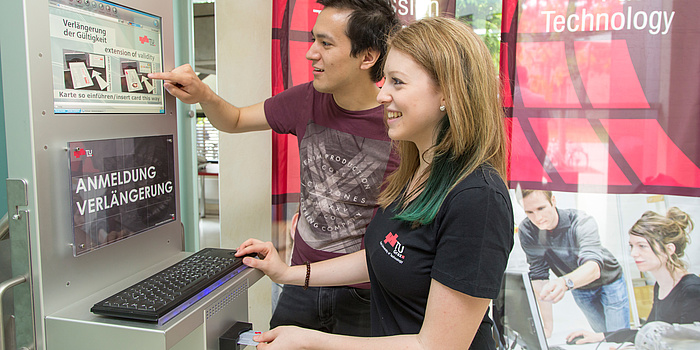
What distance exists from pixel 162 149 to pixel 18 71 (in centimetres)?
41

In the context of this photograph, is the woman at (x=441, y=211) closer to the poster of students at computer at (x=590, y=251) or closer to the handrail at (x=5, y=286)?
the handrail at (x=5, y=286)

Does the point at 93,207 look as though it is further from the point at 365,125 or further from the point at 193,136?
the point at 193,136

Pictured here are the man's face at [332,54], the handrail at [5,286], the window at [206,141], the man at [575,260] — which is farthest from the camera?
the window at [206,141]

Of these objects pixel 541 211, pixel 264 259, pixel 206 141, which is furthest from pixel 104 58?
pixel 206 141

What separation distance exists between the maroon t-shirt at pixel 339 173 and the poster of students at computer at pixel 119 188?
538 millimetres

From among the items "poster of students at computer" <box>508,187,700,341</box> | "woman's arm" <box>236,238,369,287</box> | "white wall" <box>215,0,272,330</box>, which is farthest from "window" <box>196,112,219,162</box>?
"woman's arm" <box>236,238,369,287</box>

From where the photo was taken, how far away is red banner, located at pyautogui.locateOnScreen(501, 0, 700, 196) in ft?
7.22

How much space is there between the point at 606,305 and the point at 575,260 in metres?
0.26

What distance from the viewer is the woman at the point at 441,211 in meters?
0.92

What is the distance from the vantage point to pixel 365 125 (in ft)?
5.42

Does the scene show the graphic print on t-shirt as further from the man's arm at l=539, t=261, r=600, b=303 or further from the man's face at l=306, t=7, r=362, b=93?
the man's arm at l=539, t=261, r=600, b=303

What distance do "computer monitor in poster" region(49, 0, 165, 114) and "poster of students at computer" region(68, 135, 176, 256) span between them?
9cm

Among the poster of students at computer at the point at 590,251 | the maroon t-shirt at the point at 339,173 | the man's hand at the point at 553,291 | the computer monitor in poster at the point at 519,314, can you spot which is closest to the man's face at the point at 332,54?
the maroon t-shirt at the point at 339,173

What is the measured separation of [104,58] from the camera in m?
1.05
